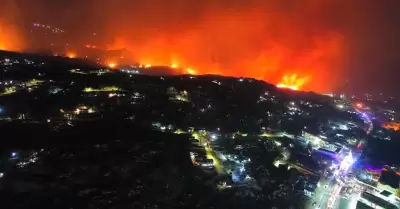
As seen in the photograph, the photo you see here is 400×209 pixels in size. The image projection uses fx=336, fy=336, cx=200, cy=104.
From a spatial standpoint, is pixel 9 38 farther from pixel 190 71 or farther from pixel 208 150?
pixel 208 150

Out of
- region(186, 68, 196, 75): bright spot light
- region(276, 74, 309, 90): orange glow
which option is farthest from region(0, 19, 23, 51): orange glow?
region(276, 74, 309, 90): orange glow

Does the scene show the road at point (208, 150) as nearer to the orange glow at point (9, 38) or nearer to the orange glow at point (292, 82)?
the orange glow at point (292, 82)

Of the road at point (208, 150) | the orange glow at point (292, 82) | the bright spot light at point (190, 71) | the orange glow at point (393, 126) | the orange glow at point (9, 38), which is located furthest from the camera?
the orange glow at point (292, 82)

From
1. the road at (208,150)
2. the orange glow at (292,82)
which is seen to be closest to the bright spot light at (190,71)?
the orange glow at (292,82)

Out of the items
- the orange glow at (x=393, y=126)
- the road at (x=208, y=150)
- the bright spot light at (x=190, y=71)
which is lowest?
the road at (x=208, y=150)

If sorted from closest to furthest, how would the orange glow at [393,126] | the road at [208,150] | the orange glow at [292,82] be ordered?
the road at [208,150] < the orange glow at [393,126] < the orange glow at [292,82]

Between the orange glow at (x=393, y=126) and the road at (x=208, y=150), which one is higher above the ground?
the orange glow at (x=393, y=126)

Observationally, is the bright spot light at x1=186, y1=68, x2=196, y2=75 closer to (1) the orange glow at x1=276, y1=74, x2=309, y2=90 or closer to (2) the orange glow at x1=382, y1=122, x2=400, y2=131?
(1) the orange glow at x1=276, y1=74, x2=309, y2=90

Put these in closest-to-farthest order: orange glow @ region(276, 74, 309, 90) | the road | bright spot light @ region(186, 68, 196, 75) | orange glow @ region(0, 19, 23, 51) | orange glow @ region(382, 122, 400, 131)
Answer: the road
orange glow @ region(382, 122, 400, 131)
orange glow @ region(0, 19, 23, 51)
bright spot light @ region(186, 68, 196, 75)
orange glow @ region(276, 74, 309, 90)

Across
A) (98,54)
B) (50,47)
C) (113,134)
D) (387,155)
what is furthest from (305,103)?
(50,47)

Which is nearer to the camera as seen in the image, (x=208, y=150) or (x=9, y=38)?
(x=208, y=150)

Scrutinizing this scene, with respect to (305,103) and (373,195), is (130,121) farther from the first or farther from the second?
(305,103)

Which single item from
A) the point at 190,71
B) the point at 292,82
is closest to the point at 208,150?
the point at 190,71
